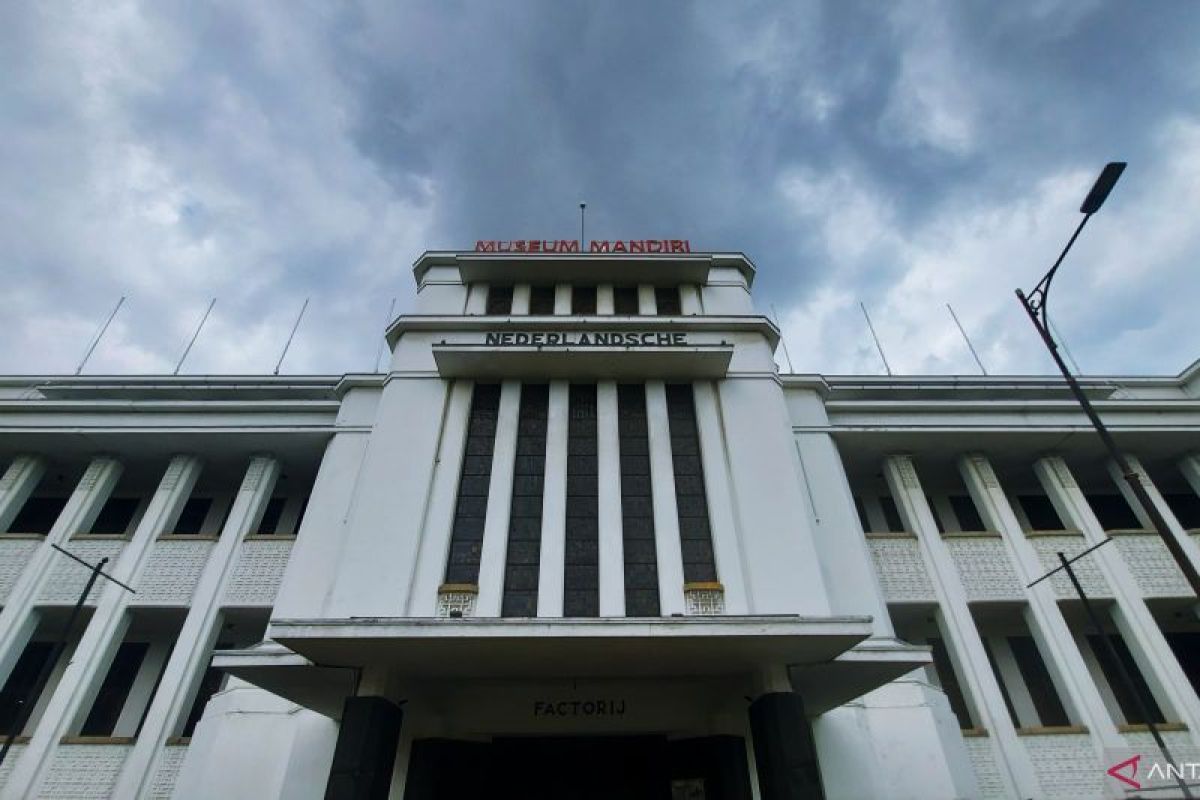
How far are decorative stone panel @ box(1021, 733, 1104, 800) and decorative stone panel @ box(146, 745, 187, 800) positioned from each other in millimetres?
20174

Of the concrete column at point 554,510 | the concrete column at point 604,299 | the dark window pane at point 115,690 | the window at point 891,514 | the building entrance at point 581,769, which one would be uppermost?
the concrete column at point 604,299

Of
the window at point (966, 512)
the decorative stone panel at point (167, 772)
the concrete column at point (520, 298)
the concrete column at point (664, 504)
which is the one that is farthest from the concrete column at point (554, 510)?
the window at point (966, 512)

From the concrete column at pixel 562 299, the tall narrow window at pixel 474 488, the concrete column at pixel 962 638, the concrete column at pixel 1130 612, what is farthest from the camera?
the concrete column at pixel 562 299

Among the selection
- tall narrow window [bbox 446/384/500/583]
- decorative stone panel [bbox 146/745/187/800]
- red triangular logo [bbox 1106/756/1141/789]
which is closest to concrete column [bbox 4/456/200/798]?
decorative stone panel [bbox 146/745/187/800]

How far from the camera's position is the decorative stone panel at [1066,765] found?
14633mm

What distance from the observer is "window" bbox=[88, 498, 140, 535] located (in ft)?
67.6

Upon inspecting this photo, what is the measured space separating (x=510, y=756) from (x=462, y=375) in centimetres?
951

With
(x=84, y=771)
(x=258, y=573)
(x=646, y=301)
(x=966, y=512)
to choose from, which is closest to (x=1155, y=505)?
(x=966, y=512)

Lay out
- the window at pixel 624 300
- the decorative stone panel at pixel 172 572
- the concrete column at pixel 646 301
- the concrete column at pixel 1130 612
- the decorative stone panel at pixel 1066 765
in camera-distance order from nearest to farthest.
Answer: the decorative stone panel at pixel 1066 765, the concrete column at pixel 1130 612, the decorative stone panel at pixel 172 572, the concrete column at pixel 646 301, the window at pixel 624 300

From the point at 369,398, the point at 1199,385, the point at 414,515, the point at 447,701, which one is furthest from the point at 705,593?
the point at 1199,385

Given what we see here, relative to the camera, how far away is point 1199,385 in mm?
21906

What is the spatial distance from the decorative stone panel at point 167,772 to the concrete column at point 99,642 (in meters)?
2.70

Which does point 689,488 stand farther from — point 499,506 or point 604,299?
point 604,299

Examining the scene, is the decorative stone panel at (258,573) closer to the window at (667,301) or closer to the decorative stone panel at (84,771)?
the decorative stone panel at (84,771)
